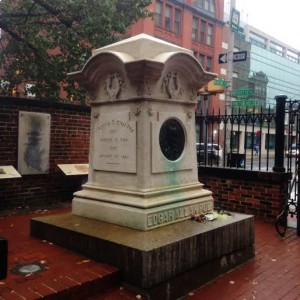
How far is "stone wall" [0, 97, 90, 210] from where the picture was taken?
23.8 feet

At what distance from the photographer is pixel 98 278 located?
132 inches

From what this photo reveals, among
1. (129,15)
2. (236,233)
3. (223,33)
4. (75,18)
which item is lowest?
(236,233)

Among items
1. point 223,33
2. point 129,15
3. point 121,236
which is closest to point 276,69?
point 223,33

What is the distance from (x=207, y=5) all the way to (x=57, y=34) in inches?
1228

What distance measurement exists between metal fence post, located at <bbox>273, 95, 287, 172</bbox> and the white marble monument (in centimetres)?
254

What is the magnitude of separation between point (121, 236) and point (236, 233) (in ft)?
5.01

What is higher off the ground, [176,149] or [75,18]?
[75,18]

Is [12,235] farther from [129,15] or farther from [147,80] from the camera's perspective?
[129,15]

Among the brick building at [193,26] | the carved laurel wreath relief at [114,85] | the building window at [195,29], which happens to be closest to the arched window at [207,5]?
the brick building at [193,26]

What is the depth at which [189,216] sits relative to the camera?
4.56 metres

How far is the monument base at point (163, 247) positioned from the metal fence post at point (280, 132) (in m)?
2.48

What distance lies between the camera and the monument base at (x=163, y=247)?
3391 millimetres

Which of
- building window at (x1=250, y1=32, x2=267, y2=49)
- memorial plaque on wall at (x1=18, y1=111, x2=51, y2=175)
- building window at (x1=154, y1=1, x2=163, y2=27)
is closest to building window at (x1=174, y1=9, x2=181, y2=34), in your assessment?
building window at (x1=154, y1=1, x2=163, y2=27)

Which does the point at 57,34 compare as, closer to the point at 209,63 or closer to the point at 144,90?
the point at 144,90
